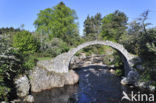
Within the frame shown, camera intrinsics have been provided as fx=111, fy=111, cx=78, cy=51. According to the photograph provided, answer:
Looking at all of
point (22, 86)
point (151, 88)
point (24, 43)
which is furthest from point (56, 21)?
point (151, 88)

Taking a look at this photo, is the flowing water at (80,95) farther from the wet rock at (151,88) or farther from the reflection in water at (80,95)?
the wet rock at (151,88)

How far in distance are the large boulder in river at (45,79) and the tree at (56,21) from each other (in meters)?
20.5

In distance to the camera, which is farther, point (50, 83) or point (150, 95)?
point (50, 83)

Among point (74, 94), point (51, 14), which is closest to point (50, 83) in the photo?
point (74, 94)

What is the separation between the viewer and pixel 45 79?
13523 mm

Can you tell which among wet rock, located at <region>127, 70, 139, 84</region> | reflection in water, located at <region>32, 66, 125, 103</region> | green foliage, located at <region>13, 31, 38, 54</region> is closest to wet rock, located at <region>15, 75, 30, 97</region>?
reflection in water, located at <region>32, 66, 125, 103</region>

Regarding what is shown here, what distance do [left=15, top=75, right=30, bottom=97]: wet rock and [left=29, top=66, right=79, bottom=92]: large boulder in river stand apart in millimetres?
1057

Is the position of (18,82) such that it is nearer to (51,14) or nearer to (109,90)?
(109,90)

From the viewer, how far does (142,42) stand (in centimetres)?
1345

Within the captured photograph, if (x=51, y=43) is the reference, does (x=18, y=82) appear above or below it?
below

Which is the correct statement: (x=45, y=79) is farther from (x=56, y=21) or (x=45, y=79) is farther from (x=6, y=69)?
(x=56, y=21)

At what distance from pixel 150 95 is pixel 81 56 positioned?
2402 centimetres

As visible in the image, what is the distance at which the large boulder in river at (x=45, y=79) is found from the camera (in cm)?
1295

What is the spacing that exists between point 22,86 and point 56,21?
2426 centimetres
